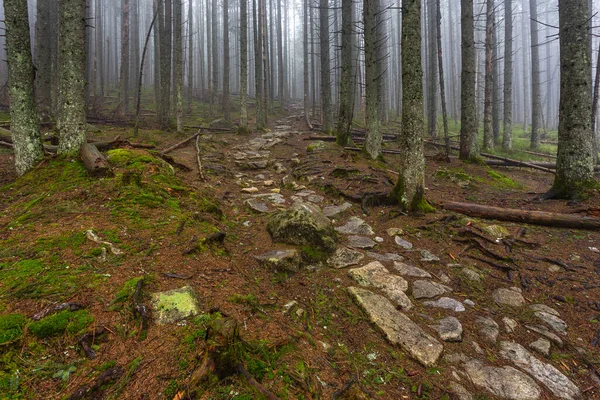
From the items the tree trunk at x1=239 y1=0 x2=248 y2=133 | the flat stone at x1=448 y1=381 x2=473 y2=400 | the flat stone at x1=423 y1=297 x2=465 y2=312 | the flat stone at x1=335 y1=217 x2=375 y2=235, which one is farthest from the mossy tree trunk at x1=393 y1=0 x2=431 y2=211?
the tree trunk at x1=239 y1=0 x2=248 y2=133

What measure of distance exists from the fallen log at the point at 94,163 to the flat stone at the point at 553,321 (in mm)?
6803

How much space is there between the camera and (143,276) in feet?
9.51

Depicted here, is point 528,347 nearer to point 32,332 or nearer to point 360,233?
point 360,233

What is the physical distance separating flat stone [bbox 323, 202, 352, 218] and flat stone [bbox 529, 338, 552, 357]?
384 cm

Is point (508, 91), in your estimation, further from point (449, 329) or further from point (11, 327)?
point (11, 327)

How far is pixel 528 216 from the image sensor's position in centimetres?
569

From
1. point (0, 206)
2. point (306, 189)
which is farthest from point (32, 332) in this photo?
point (306, 189)

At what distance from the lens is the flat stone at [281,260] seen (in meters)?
4.05

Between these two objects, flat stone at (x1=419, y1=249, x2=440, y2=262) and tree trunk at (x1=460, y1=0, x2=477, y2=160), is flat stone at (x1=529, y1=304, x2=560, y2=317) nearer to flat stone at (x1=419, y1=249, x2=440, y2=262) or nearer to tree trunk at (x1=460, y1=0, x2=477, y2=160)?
flat stone at (x1=419, y1=249, x2=440, y2=262)

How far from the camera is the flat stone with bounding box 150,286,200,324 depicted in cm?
246

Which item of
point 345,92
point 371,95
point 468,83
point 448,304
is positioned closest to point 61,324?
point 448,304

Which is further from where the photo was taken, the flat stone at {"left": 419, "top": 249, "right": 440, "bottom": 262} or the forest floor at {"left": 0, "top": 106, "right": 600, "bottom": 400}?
the flat stone at {"left": 419, "top": 249, "right": 440, "bottom": 262}

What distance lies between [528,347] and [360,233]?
2.90 metres

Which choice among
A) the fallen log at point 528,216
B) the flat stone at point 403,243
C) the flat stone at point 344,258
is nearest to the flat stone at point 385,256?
the flat stone at point 344,258
